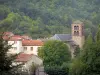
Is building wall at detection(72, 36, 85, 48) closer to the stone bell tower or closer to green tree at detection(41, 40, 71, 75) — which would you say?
the stone bell tower

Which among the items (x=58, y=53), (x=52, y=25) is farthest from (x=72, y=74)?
(x=52, y=25)

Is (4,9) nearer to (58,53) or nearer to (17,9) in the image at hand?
(17,9)

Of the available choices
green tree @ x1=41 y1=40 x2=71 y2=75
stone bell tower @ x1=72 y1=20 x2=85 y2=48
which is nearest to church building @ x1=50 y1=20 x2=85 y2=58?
stone bell tower @ x1=72 y1=20 x2=85 y2=48

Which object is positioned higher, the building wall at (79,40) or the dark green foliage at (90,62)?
the building wall at (79,40)

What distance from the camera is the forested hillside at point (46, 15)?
94.8 meters

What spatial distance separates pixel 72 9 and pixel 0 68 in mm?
127094

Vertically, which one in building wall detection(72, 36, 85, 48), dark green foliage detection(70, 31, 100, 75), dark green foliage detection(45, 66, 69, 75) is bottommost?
dark green foliage detection(45, 66, 69, 75)

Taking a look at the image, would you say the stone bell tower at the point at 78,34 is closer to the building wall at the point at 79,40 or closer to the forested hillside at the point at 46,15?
the building wall at the point at 79,40

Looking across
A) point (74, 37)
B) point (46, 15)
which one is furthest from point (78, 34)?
point (46, 15)

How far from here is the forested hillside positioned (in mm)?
94812

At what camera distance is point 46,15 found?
398 feet

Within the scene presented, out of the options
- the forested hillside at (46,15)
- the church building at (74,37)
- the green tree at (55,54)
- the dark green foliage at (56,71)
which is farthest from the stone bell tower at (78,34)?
the dark green foliage at (56,71)

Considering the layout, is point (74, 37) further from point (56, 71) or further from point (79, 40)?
point (56, 71)

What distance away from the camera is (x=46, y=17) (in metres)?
120
